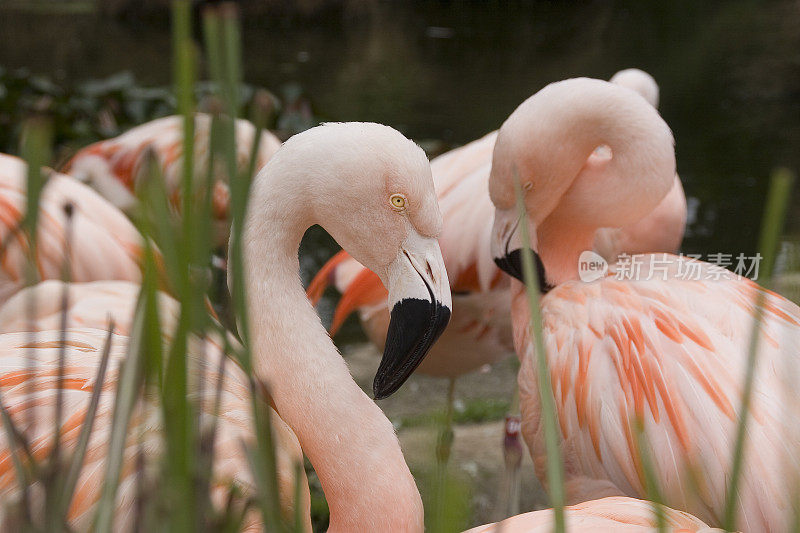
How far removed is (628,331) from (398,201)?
2.17ft

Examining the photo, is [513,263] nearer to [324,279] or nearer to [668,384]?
[668,384]

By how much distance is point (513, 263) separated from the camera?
2.19m

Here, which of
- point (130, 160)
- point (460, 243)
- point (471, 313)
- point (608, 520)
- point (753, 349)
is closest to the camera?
point (753, 349)

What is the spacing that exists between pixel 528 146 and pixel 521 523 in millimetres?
1177

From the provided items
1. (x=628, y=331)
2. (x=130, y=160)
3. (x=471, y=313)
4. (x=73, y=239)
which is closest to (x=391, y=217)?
(x=628, y=331)

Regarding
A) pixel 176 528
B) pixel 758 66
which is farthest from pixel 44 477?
pixel 758 66

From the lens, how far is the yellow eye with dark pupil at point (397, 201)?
4.66 ft

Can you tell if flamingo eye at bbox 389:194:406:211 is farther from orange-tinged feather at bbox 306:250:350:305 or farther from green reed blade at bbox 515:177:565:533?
orange-tinged feather at bbox 306:250:350:305

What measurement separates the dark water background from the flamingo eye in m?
3.09

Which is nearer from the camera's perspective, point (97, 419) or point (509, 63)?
point (97, 419)

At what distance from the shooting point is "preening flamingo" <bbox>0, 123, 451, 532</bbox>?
138 cm

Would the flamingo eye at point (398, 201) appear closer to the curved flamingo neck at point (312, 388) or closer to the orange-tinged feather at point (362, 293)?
the curved flamingo neck at point (312, 388)

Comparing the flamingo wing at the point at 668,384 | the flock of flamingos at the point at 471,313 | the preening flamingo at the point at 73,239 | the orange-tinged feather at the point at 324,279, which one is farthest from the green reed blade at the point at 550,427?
the orange-tinged feather at the point at 324,279

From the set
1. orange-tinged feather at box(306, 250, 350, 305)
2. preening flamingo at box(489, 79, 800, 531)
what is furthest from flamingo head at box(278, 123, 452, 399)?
orange-tinged feather at box(306, 250, 350, 305)
